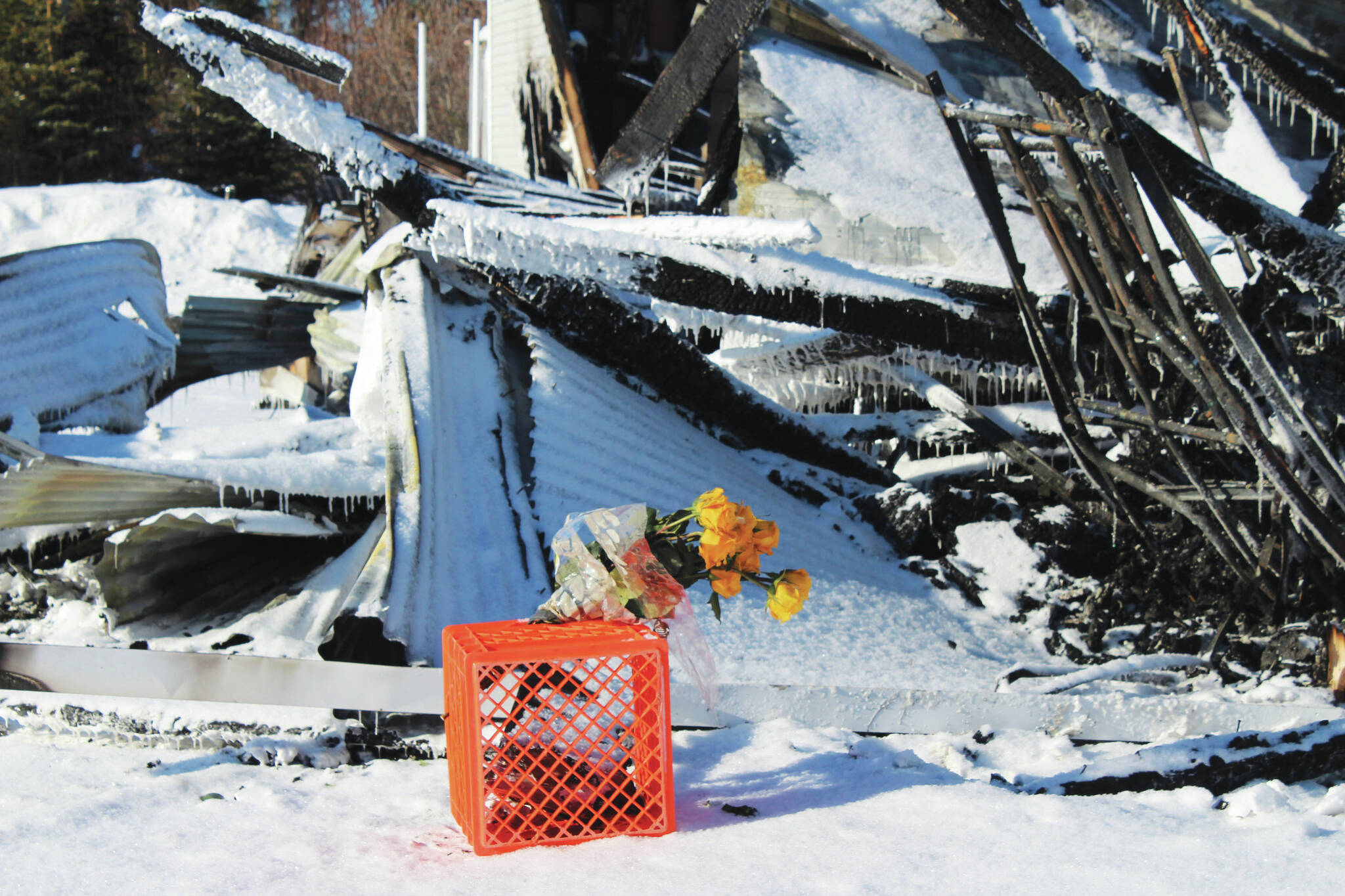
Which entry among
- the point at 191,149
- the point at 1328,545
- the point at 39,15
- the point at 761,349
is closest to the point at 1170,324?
the point at 1328,545

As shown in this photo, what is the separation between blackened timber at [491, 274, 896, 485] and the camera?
399 cm

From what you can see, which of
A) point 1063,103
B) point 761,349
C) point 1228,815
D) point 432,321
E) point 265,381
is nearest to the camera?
point 1228,815

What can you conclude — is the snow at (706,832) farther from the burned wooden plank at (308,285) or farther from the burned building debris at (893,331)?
the burned wooden plank at (308,285)

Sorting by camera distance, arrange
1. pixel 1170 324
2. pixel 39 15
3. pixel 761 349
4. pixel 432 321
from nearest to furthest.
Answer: pixel 1170 324
pixel 432 321
pixel 761 349
pixel 39 15

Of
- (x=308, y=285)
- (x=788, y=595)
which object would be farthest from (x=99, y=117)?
(x=788, y=595)

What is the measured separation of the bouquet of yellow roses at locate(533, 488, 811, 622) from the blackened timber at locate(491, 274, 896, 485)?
2.15 meters

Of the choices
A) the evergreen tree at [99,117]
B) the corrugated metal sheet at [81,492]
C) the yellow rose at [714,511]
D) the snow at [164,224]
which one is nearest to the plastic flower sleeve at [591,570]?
the yellow rose at [714,511]

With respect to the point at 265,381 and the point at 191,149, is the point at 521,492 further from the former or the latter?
the point at 191,149

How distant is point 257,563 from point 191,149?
17.5 m

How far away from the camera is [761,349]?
4.46 meters

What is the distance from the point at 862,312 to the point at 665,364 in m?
0.86

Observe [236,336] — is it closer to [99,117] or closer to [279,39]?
[279,39]

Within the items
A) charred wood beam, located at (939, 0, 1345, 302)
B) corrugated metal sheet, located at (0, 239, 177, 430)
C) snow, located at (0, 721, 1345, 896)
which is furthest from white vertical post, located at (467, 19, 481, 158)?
snow, located at (0, 721, 1345, 896)

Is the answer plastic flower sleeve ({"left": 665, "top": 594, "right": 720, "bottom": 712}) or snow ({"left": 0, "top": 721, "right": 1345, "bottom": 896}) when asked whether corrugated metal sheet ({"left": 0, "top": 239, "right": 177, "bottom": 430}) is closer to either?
snow ({"left": 0, "top": 721, "right": 1345, "bottom": 896})
